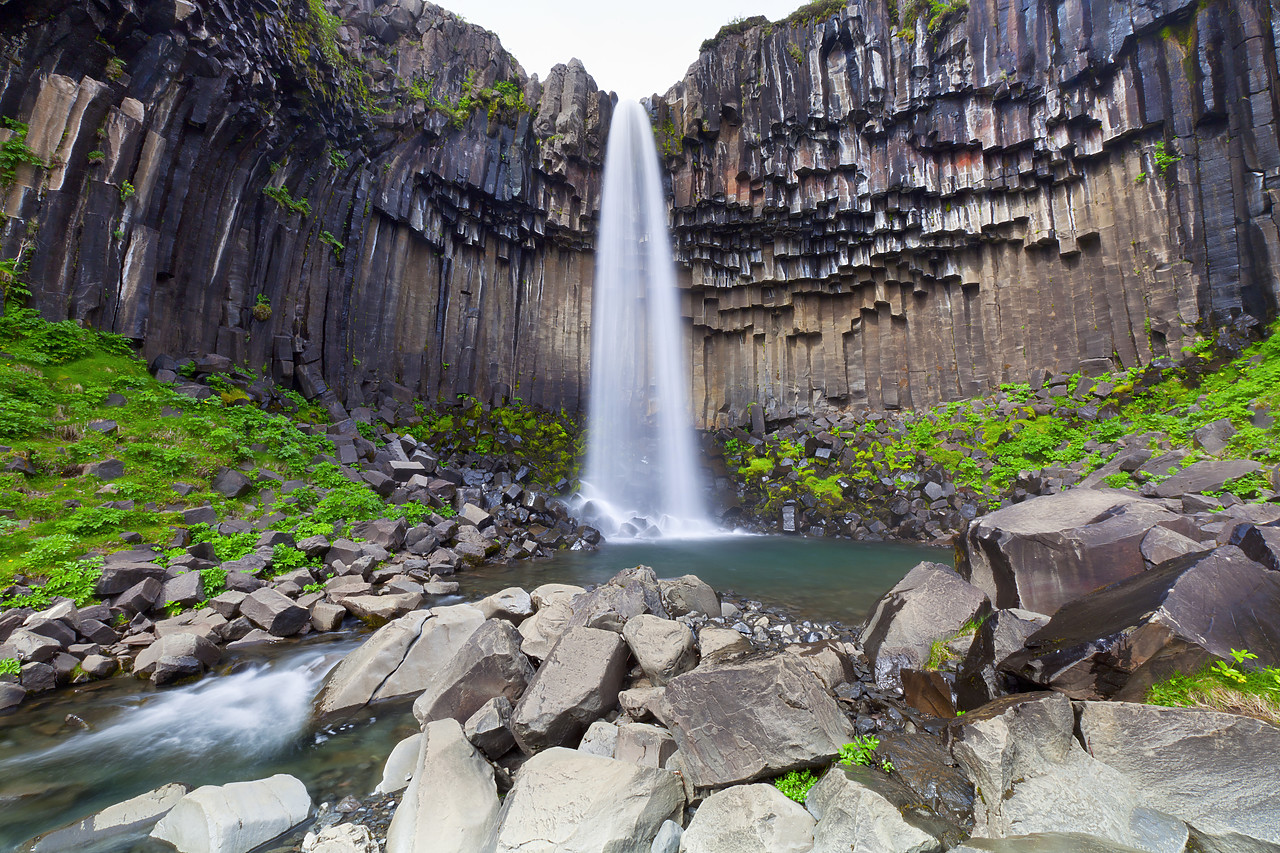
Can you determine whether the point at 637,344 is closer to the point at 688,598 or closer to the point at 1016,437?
the point at 1016,437

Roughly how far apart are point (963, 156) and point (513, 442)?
2007cm

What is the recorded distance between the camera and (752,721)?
11.3 ft

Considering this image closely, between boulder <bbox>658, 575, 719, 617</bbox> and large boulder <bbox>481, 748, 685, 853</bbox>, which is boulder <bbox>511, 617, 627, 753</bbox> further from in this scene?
boulder <bbox>658, 575, 719, 617</bbox>

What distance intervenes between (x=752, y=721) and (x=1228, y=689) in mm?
2565

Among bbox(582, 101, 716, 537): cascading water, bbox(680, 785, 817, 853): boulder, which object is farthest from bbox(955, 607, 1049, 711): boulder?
bbox(582, 101, 716, 537): cascading water

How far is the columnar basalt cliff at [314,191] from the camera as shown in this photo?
433 inches

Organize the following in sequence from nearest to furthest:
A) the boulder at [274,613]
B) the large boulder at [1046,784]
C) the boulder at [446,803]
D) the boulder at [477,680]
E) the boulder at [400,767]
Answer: the large boulder at [1046,784]
the boulder at [446,803]
the boulder at [400,767]
the boulder at [477,680]
the boulder at [274,613]

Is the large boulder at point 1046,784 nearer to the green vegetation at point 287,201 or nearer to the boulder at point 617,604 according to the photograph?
the boulder at point 617,604

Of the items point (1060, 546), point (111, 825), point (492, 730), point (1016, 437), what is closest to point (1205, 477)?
point (1060, 546)

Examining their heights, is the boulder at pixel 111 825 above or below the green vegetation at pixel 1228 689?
A: below

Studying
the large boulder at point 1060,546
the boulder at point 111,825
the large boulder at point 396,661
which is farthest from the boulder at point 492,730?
the large boulder at point 1060,546

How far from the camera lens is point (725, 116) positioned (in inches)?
871

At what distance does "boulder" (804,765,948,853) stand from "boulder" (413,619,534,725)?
8.16 ft

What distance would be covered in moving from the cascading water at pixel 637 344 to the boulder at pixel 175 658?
50.8ft
